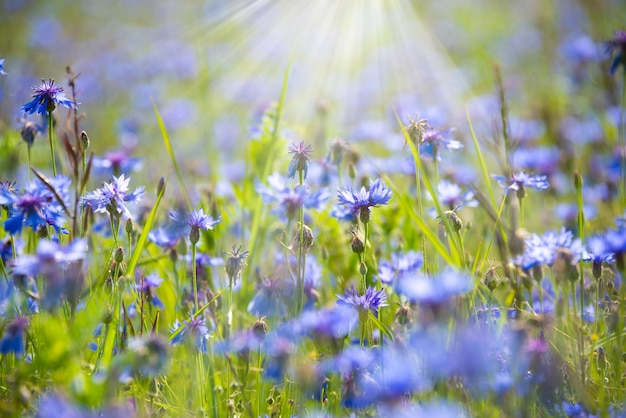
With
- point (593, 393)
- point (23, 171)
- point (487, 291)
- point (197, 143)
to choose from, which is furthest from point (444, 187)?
point (197, 143)

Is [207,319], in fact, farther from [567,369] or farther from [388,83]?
[388,83]

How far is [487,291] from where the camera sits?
133cm

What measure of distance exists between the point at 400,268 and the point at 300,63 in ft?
13.8

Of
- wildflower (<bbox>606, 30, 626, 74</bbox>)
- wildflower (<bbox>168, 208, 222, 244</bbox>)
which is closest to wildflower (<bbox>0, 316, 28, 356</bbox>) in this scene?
wildflower (<bbox>168, 208, 222, 244</bbox>)

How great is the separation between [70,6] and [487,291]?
20.9ft

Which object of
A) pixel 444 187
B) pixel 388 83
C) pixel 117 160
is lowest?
pixel 444 187

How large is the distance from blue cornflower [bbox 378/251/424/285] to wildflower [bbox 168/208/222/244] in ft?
1.49

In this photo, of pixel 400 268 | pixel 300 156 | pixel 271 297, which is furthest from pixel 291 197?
pixel 400 268

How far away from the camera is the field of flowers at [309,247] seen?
1.06 metres

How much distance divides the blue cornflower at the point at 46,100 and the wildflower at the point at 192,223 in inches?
12.7

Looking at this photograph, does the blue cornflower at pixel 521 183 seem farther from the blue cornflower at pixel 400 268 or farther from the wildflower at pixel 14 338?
the wildflower at pixel 14 338

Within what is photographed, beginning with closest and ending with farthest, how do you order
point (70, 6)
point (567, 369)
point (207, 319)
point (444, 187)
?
point (567, 369), point (207, 319), point (444, 187), point (70, 6)

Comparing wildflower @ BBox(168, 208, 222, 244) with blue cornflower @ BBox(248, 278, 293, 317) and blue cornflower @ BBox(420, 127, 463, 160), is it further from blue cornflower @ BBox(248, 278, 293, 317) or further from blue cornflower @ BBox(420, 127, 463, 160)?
blue cornflower @ BBox(420, 127, 463, 160)

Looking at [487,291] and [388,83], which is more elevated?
[388,83]
